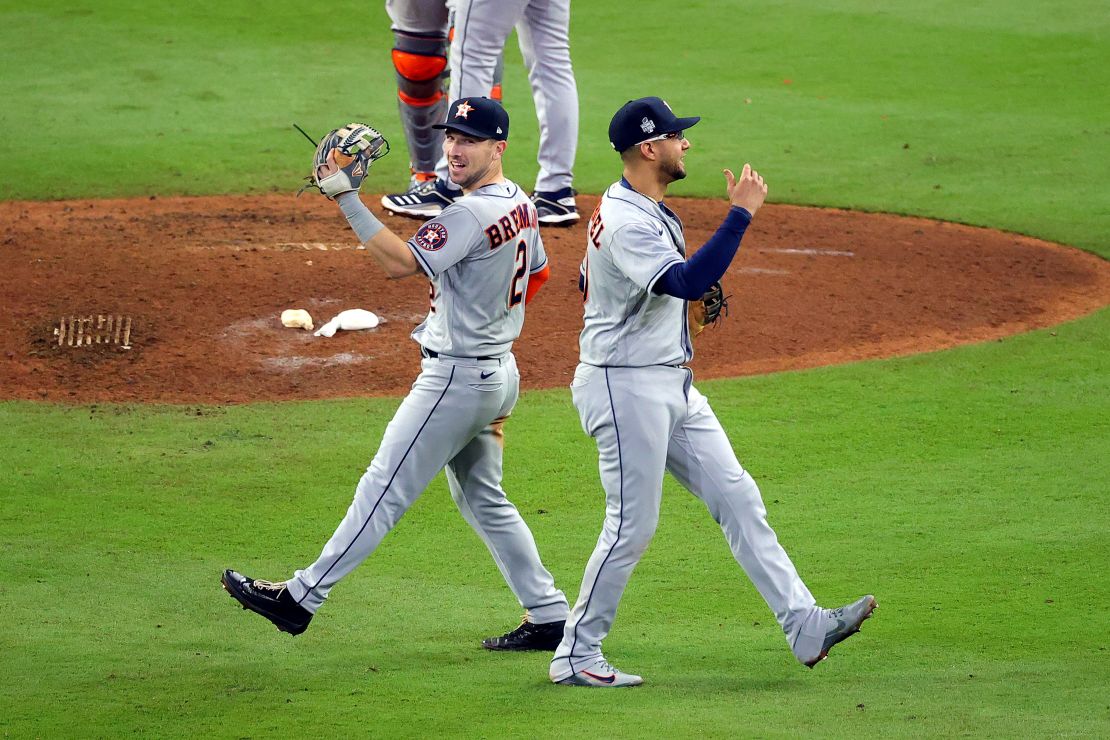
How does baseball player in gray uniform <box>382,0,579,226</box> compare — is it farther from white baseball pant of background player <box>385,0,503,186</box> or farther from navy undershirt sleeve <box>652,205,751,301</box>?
navy undershirt sleeve <box>652,205,751,301</box>

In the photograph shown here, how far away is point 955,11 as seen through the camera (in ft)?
51.9

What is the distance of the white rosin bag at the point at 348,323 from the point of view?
25.0 feet

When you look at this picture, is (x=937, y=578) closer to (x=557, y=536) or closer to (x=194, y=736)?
(x=557, y=536)

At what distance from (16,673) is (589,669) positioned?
1619 mm

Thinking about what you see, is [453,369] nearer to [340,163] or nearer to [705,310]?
[340,163]

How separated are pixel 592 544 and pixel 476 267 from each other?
56.5 inches

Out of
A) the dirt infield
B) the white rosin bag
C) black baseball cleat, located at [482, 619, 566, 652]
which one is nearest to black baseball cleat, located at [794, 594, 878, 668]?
black baseball cleat, located at [482, 619, 566, 652]

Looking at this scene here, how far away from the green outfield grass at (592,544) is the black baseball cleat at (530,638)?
2.6 inches

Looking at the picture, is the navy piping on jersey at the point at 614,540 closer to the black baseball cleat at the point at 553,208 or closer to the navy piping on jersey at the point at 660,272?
the navy piping on jersey at the point at 660,272

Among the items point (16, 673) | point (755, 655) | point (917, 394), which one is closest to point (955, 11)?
point (917, 394)

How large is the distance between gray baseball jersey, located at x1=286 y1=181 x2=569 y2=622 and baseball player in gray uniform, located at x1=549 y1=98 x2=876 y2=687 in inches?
10.7

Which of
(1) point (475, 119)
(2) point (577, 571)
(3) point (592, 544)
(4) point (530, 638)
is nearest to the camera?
(1) point (475, 119)

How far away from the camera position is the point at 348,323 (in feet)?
25.1

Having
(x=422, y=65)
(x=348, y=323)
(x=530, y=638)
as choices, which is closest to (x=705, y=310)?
(x=530, y=638)
